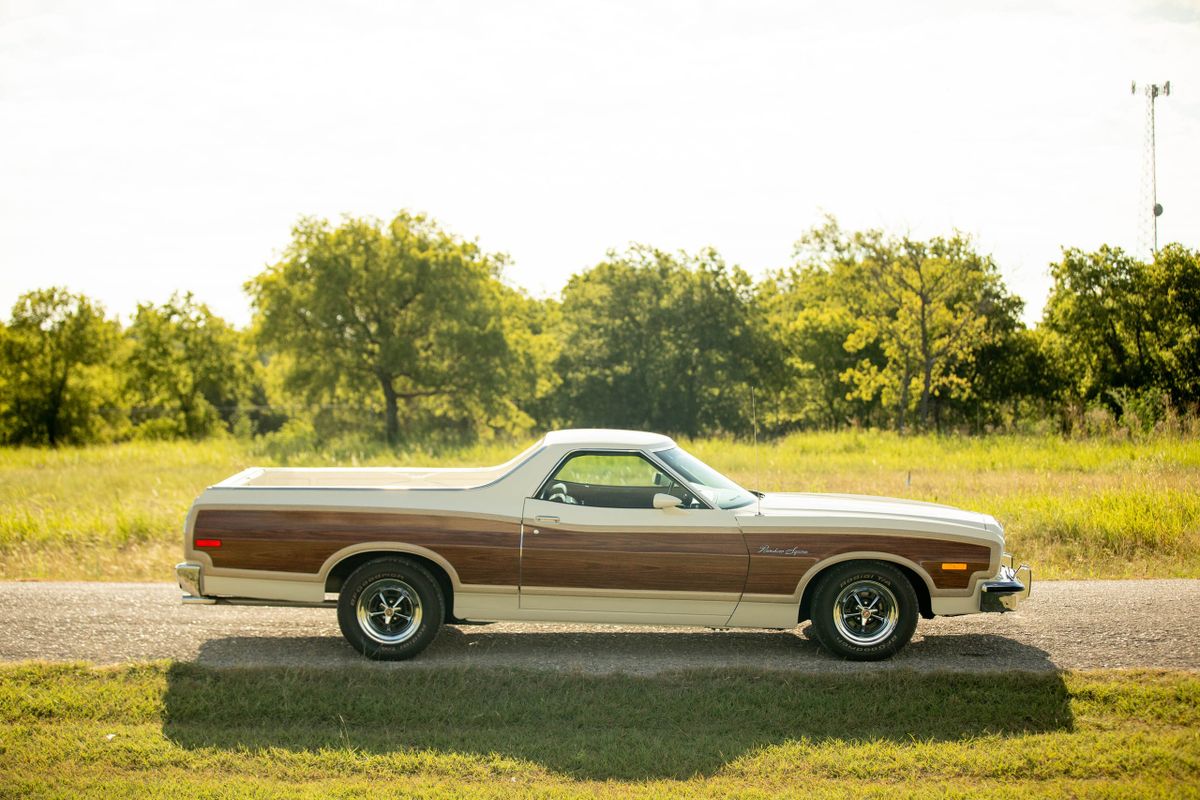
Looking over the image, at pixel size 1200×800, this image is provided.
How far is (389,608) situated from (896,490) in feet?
32.3

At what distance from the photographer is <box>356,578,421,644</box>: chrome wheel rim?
720 centimetres

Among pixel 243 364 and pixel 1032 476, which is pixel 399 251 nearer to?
pixel 1032 476

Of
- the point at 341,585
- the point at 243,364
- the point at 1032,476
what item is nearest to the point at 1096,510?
the point at 1032,476

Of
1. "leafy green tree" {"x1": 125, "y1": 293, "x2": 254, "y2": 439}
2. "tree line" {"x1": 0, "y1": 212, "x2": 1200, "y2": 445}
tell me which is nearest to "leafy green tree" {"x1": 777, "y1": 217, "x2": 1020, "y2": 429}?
"tree line" {"x1": 0, "y1": 212, "x2": 1200, "y2": 445}

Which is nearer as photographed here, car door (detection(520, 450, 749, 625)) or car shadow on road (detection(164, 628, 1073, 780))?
car shadow on road (detection(164, 628, 1073, 780))

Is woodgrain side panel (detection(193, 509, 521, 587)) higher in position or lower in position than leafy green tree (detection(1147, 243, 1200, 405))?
lower

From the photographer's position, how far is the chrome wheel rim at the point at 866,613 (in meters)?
→ 7.12

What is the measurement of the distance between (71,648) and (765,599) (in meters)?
5.17

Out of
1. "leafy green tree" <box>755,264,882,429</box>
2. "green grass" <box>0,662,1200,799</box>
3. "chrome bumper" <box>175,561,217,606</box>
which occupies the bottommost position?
"green grass" <box>0,662,1200,799</box>

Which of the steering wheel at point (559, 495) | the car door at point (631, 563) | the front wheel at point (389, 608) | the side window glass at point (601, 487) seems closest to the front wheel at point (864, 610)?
the car door at point (631, 563)

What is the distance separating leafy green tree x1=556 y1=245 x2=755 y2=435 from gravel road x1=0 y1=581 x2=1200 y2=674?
30127mm

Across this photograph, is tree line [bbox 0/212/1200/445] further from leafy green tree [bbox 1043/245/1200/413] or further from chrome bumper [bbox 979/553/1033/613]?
chrome bumper [bbox 979/553/1033/613]

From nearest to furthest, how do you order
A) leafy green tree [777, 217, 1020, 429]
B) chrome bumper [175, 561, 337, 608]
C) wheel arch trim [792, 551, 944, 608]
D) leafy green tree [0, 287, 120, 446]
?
1. wheel arch trim [792, 551, 944, 608]
2. chrome bumper [175, 561, 337, 608]
3. leafy green tree [777, 217, 1020, 429]
4. leafy green tree [0, 287, 120, 446]

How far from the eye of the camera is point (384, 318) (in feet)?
107
